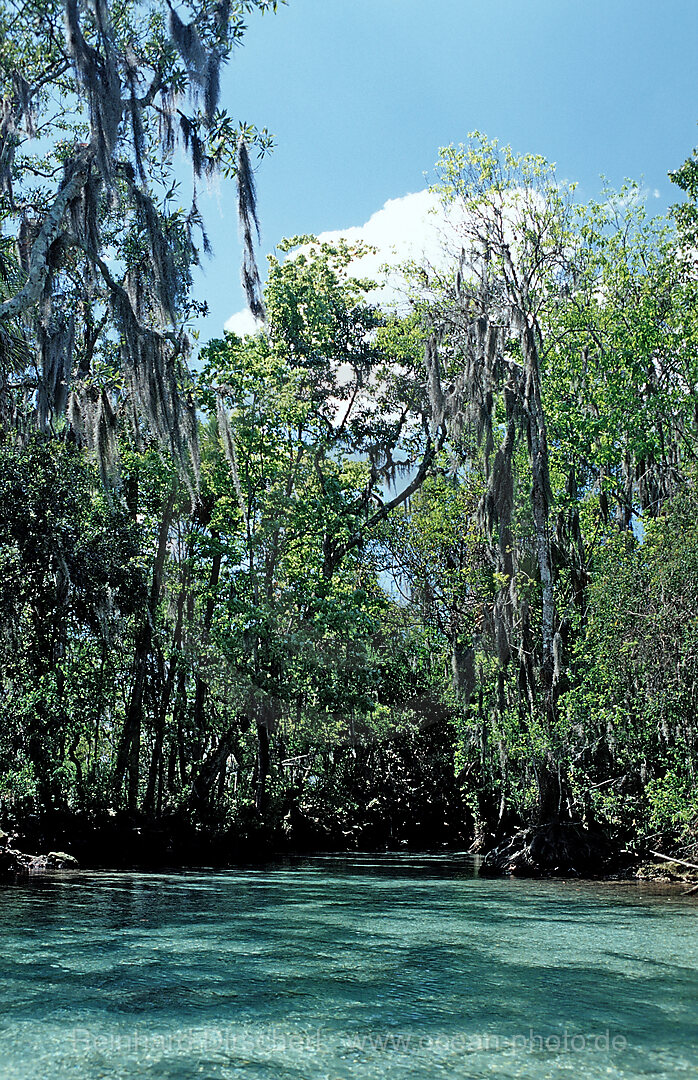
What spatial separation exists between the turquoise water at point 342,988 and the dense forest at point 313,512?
4.25m

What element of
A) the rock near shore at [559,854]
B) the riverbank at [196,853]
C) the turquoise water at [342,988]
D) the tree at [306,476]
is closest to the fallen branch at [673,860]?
the riverbank at [196,853]

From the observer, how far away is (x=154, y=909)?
985cm

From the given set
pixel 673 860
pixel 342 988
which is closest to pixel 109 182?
pixel 342 988

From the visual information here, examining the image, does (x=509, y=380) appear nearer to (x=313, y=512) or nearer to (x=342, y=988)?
(x=313, y=512)

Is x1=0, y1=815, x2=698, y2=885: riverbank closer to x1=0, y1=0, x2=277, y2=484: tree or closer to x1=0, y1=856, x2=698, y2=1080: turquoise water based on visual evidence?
x1=0, y1=856, x2=698, y2=1080: turquoise water

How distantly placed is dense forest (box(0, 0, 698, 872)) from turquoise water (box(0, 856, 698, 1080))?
13.9ft

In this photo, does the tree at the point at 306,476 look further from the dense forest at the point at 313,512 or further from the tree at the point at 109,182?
the tree at the point at 109,182

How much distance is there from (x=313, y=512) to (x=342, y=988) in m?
13.2

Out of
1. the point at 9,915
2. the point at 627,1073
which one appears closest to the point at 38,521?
the point at 9,915

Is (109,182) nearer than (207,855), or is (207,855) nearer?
(109,182)

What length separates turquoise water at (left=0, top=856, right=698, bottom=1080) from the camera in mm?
4492

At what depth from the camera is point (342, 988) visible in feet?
20.0

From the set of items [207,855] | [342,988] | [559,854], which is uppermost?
[342,988]

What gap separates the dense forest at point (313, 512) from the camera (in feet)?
35.6
